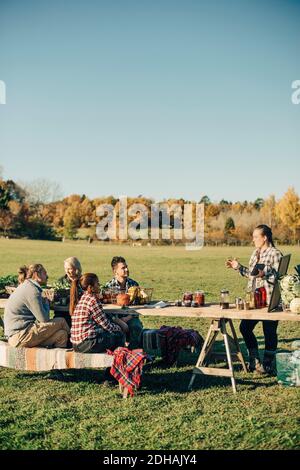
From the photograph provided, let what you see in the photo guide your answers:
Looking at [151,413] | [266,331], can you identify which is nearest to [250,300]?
[266,331]

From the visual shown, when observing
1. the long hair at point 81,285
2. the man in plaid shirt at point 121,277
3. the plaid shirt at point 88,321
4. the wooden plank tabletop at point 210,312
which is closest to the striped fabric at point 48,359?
the plaid shirt at point 88,321

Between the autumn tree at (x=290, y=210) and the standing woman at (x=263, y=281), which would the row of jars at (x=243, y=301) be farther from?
the autumn tree at (x=290, y=210)

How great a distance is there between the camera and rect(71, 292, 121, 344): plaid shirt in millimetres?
6613

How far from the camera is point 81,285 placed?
6.86 metres

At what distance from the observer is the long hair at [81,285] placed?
22.0ft

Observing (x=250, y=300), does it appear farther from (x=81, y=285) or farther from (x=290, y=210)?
(x=290, y=210)

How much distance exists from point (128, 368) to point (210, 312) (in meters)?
1.22

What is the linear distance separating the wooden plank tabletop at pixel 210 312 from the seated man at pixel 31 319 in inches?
30.8

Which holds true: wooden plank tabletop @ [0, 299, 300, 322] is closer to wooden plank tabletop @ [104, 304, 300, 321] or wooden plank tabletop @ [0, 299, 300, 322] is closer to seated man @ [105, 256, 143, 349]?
wooden plank tabletop @ [104, 304, 300, 321]

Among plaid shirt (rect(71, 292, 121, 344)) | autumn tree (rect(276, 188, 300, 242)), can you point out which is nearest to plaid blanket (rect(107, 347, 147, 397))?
plaid shirt (rect(71, 292, 121, 344))

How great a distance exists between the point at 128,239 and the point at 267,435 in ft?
214

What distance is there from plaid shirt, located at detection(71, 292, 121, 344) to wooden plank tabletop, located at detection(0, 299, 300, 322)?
1.81 ft

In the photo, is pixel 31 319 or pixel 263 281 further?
pixel 263 281

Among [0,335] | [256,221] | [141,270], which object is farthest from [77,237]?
[0,335]
